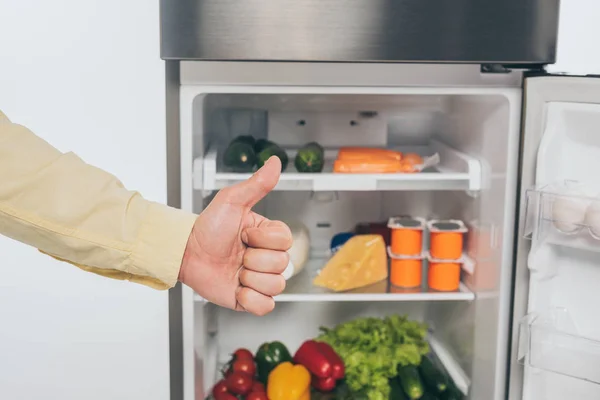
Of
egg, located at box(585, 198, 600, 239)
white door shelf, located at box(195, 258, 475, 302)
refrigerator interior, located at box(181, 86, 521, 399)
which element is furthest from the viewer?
white door shelf, located at box(195, 258, 475, 302)

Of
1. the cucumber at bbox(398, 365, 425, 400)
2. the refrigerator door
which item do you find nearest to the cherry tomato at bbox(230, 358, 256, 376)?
the cucumber at bbox(398, 365, 425, 400)

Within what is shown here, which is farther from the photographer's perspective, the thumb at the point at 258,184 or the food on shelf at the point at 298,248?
the food on shelf at the point at 298,248

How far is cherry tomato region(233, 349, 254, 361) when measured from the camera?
1.91 metres

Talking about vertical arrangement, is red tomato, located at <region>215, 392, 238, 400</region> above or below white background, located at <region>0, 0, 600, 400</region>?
below

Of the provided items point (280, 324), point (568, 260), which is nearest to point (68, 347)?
point (280, 324)

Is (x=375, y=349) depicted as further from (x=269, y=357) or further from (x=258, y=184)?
(x=258, y=184)

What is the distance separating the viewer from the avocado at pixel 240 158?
173 cm

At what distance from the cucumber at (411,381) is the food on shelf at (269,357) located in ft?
0.93

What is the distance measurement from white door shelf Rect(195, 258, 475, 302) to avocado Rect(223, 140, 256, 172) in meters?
0.29

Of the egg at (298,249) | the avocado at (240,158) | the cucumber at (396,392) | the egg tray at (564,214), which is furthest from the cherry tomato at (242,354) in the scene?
the egg tray at (564,214)

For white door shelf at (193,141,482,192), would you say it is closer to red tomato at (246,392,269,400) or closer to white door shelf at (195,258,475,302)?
white door shelf at (195,258,475,302)

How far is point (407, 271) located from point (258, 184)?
0.88 m

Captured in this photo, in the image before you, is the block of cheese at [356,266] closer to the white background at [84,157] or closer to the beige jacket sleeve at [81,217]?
the white background at [84,157]

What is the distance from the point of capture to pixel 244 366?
188cm
